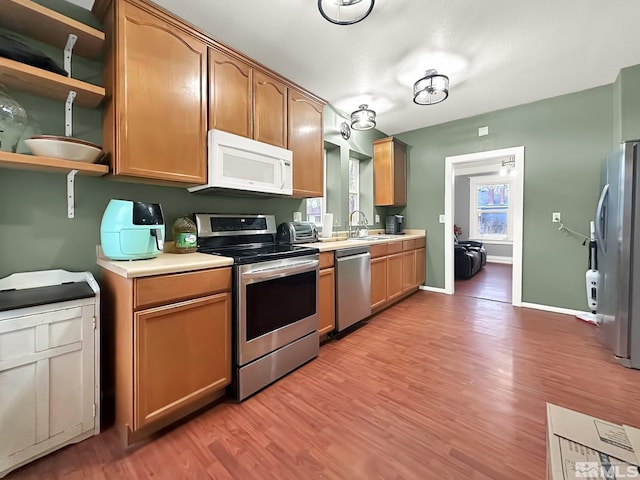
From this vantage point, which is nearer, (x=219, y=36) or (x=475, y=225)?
(x=219, y=36)

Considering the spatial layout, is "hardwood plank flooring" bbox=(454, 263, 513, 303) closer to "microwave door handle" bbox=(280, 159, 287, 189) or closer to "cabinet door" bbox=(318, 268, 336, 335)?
"cabinet door" bbox=(318, 268, 336, 335)

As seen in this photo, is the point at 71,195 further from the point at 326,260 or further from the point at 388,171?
the point at 388,171

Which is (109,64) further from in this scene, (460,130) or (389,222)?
(460,130)

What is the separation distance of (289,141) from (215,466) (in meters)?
2.31

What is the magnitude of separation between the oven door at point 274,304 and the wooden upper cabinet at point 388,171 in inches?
95.7

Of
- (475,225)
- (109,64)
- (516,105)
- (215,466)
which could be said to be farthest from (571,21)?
(475,225)

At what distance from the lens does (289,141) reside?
2.49 metres

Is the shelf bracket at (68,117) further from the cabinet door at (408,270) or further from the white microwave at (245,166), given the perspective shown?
the cabinet door at (408,270)

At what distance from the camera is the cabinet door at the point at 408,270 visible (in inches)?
152

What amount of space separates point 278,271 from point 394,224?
9.89ft

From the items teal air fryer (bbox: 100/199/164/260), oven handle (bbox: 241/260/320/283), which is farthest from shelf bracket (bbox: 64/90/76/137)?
oven handle (bbox: 241/260/320/283)

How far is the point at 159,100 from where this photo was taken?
165 centimetres

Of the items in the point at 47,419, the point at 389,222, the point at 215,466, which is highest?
the point at 389,222

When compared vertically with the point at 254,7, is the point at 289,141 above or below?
below
